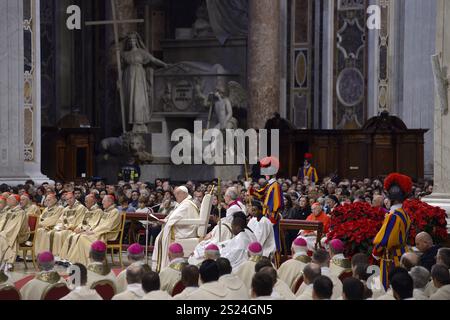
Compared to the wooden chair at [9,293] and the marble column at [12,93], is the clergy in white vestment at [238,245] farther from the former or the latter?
the marble column at [12,93]

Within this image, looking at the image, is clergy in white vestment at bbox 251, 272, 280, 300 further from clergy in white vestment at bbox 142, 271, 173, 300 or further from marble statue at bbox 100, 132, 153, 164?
marble statue at bbox 100, 132, 153, 164

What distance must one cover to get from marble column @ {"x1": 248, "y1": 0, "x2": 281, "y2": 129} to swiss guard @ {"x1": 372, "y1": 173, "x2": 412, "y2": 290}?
56.9 feet

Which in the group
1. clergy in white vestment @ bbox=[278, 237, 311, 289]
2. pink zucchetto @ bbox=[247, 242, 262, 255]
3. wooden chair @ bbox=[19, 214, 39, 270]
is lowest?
wooden chair @ bbox=[19, 214, 39, 270]

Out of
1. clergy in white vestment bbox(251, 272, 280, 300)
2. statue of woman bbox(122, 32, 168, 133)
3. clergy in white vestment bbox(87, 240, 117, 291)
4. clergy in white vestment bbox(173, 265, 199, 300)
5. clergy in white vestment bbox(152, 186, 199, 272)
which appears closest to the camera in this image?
clergy in white vestment bbox(251, 272, 280, 300)

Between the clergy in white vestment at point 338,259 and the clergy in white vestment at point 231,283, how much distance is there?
5.47 ft

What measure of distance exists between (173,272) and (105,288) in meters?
0.82

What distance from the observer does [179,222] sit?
12.3m

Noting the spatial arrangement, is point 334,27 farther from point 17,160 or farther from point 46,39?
point 17,160

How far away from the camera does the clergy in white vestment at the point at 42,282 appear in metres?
7.83

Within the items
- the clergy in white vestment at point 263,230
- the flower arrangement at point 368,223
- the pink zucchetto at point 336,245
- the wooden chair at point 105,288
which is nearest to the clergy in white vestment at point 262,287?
the wooden chair at point 105,288

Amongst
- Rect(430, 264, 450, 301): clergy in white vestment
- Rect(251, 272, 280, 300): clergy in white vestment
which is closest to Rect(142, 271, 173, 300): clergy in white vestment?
Rect(251, 272, 280, 300): clergy in white vestment

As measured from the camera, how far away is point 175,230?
40.9 ft

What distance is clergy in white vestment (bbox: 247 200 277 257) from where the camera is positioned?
12.4 m

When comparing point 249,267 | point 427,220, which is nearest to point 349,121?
point 427,220
